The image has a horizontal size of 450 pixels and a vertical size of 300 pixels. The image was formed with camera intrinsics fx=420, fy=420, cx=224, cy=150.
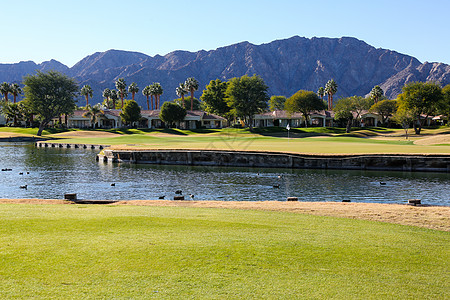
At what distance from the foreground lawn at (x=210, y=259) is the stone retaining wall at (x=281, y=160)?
31315mm

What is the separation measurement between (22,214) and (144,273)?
6753mm

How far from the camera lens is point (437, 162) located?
40.5 meters

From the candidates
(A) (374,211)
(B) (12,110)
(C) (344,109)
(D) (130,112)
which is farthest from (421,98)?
(B) (12,110)

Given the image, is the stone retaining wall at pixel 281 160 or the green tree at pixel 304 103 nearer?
the stone retaining wall at pixel 281 160

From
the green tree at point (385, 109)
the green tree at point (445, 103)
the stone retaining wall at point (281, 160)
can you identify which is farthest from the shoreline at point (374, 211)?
the green tree at point (385, 109)

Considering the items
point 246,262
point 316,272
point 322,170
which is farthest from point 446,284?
point 322,170

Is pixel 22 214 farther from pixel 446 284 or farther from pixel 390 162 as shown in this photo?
pixel 390 162

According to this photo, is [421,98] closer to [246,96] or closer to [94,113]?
[246,96]

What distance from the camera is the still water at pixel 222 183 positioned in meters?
27.0

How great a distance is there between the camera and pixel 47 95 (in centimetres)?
12062

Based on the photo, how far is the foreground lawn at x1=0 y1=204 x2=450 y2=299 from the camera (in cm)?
664

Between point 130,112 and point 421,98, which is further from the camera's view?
point 130,112

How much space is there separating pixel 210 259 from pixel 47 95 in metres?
125

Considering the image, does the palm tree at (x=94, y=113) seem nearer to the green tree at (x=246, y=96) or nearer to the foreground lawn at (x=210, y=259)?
the green tree at (x=246, y=96)
